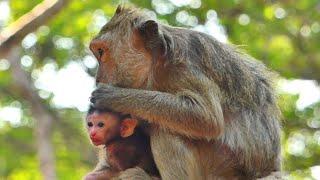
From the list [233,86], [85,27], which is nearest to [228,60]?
[233,86]

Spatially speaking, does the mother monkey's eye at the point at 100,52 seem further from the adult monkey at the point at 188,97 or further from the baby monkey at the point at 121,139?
the baby monkey at the point at 121,139

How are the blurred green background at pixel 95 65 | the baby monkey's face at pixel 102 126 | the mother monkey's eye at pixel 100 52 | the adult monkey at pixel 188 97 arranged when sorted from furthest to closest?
the blurred green background at pixel 95 65
the mother monkey's eye at pixel 100 52
the baby monkey's face at pixel 102 126
the adult monkey at pixel 188 97

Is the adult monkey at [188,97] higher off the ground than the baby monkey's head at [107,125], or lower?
higher

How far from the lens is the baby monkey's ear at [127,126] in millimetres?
7961

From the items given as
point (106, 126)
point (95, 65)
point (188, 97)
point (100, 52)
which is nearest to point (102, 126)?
point (106, 126)

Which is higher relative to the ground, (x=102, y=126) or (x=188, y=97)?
(x=188, y=97)

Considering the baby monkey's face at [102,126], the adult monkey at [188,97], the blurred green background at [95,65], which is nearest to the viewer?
the adult monkey at [188,97]

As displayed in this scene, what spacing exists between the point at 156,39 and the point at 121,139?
3.44 ft

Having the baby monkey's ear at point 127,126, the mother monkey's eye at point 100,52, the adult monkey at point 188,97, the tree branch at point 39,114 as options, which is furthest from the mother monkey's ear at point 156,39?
the tree branch at point 39,114

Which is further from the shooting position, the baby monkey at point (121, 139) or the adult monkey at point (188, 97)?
the baby monkey at point (121, 139)

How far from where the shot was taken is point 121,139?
807 centimetres

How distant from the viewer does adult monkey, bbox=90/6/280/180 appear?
7.77 m

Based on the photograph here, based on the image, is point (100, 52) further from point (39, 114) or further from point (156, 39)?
point (39, 114)

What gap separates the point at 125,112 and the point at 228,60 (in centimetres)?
122
